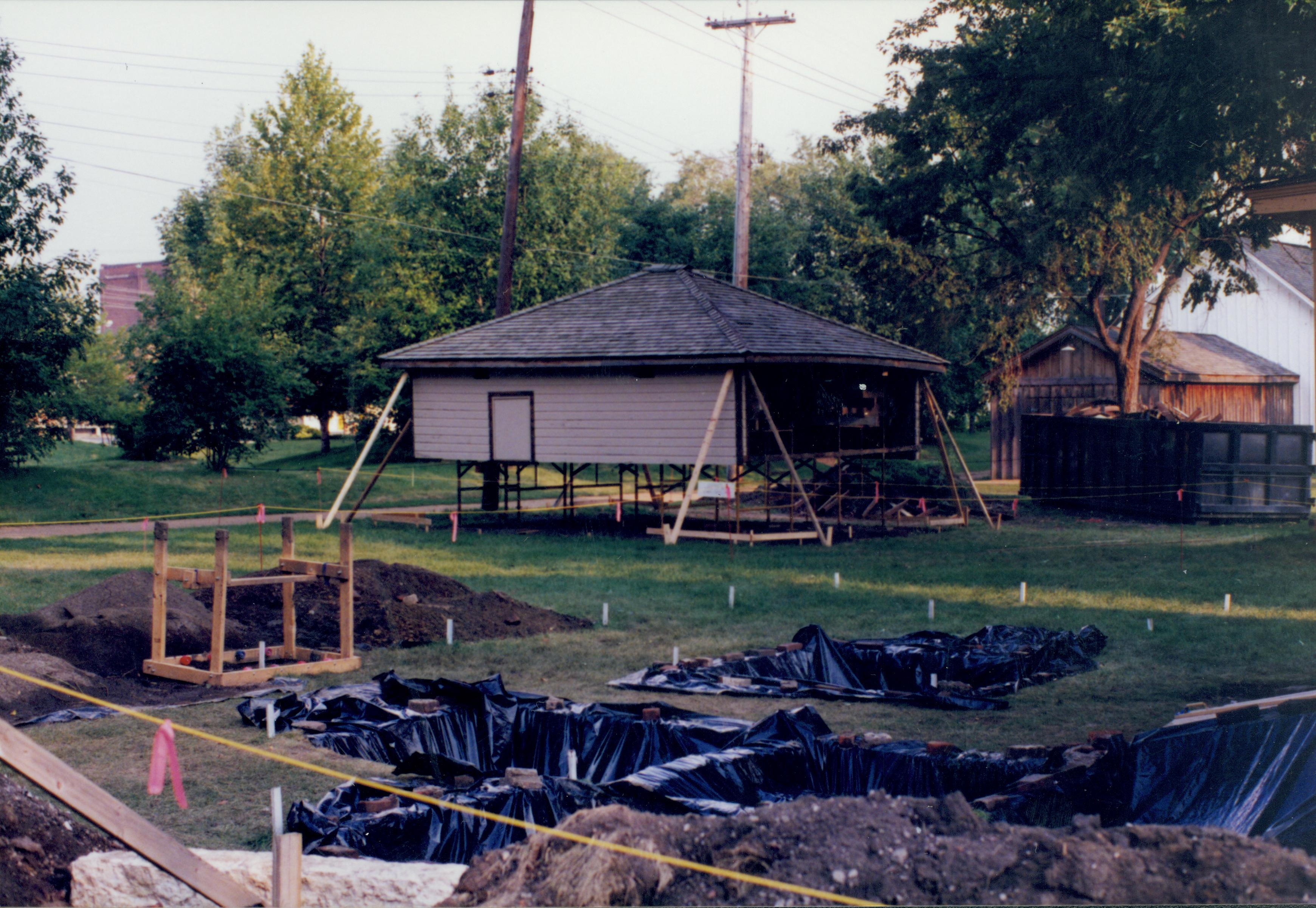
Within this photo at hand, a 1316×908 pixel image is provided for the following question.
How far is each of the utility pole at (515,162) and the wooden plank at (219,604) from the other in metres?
17.4

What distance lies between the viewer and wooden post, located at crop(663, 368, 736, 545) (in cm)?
2183

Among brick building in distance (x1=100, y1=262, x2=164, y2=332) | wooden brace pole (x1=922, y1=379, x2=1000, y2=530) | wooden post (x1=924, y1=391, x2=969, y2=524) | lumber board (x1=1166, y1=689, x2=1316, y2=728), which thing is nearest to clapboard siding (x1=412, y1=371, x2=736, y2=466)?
wooden brace pole (x1=922, y1=379, x2=1000, y2=530)

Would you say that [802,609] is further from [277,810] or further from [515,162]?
[515,162]

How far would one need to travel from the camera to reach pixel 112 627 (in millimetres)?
12180

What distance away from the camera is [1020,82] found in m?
24.3

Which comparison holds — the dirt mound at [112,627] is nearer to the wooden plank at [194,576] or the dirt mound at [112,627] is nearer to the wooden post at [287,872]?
the wooden plank at [194,576]

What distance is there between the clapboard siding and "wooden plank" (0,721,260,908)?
58.3 feet

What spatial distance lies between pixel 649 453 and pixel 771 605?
8.85 m

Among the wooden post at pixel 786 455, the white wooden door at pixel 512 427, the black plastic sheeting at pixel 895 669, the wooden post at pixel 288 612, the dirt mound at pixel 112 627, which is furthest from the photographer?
the white wooden door at pixel 512 427

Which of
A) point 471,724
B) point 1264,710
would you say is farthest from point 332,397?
point 1264,710

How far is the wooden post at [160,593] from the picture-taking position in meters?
11.1

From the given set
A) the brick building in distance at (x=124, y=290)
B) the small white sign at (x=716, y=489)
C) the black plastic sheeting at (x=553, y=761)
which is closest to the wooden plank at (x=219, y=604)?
the black plastic sheeting at (x=553, y=761)

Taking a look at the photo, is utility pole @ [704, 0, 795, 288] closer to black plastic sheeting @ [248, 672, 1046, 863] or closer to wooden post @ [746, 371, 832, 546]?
wooden post @ [746, 371, 832, 546]

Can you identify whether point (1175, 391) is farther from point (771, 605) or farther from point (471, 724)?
point (471, 724)
